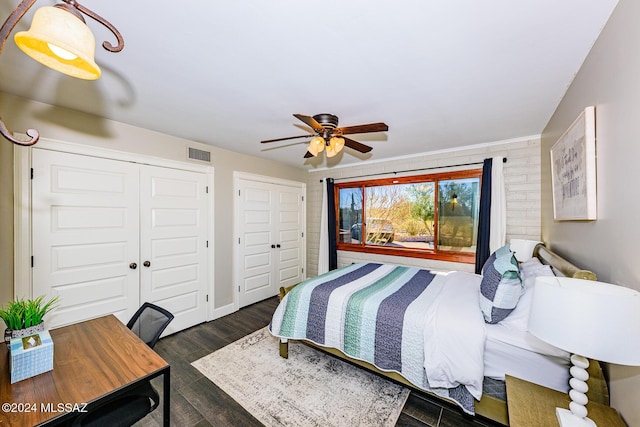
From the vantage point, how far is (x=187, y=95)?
2.08 m

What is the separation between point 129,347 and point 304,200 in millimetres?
3973

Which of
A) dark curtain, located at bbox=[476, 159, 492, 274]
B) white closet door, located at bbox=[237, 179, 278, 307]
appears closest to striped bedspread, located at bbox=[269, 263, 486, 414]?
dark curtain, located at bbox=[476, 159, 492, 274]

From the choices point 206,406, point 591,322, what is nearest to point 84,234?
point 206,406

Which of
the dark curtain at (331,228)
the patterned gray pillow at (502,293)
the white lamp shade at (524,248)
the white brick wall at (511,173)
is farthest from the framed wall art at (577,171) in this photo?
the dark curtain at (331,228)

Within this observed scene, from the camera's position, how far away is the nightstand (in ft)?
3.71

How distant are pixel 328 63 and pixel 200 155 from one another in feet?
8.05

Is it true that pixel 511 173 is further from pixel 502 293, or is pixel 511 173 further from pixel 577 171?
pixel 502 293

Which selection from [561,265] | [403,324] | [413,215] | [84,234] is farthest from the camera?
[413,215]

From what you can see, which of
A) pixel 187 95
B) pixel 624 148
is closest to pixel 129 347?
pixel 187 95

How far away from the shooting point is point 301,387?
216 cm

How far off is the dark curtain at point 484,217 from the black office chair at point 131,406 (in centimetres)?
355

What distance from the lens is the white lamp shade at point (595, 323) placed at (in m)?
0.84

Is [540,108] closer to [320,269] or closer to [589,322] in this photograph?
[589,322]

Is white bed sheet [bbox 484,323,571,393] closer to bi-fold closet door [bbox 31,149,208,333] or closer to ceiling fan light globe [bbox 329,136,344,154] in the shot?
ceiling fan light globe [bbox 329,136,344,154]
